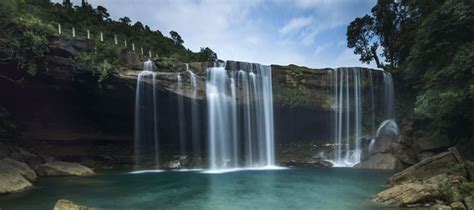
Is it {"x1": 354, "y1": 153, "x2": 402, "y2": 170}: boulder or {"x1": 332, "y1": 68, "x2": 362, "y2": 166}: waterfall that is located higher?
{"x1": 332, "y1": 68, "x2": 362, "y2": 166}: waterfall

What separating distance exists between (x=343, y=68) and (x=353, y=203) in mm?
18265

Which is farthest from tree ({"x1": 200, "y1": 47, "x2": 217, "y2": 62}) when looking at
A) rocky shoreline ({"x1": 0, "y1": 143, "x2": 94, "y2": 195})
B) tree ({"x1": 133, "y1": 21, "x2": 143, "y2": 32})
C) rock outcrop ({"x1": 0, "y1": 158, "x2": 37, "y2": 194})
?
rock outcrop ({"x1": 0, "y1": 158, "x2": 37, "y2": 194})

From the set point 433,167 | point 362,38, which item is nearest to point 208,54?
point 362,38

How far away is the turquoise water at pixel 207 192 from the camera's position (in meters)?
12.2

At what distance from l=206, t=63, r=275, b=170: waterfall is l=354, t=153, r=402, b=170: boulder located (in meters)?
6.59

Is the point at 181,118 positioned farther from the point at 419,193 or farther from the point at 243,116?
the point at 419,193

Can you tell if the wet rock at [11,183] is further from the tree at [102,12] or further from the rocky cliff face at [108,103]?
the tree at [102,12]

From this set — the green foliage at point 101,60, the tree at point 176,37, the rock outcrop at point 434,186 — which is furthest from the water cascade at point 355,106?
the tree at point 176,37

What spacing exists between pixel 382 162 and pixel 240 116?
994cm

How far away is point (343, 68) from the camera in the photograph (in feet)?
93.5

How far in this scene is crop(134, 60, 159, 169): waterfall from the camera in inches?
913

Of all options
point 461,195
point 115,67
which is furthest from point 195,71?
point 461,195

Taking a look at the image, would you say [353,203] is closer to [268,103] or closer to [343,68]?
[268,103]

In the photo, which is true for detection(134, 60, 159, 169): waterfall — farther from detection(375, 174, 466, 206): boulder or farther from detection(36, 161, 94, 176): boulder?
detection(375, 174, 466, 206): boulder
